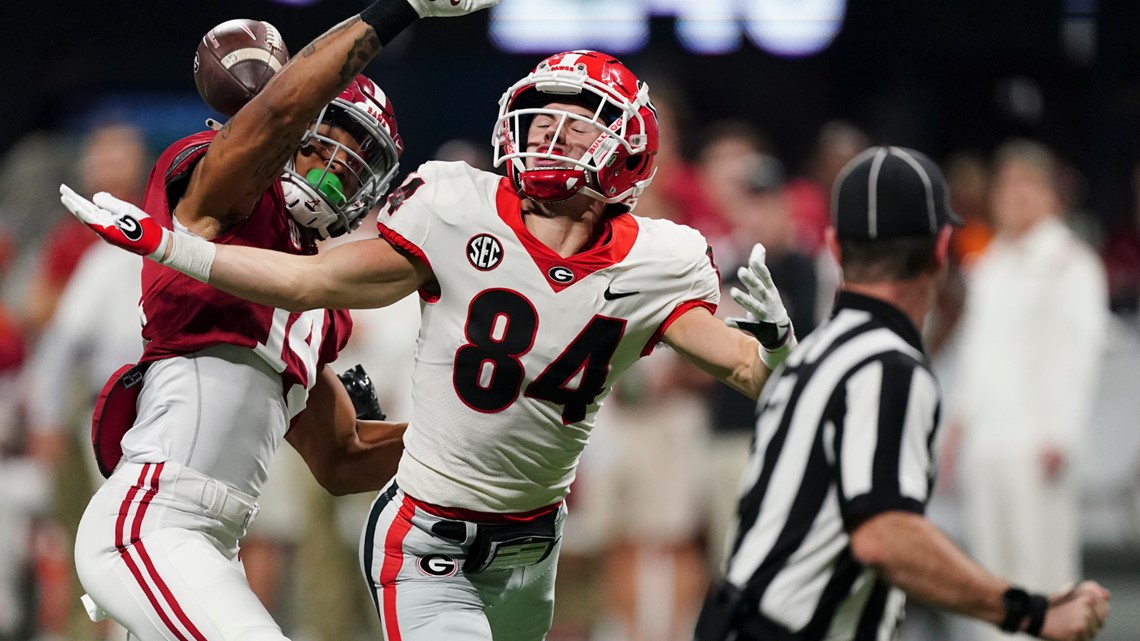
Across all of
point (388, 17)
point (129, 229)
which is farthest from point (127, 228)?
point (388, 17)

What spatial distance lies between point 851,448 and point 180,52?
9.81m

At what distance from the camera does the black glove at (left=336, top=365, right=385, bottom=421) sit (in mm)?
4273

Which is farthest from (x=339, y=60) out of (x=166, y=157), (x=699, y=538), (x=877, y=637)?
(x=699, y=538)

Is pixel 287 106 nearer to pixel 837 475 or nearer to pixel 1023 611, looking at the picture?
pixel 837 475

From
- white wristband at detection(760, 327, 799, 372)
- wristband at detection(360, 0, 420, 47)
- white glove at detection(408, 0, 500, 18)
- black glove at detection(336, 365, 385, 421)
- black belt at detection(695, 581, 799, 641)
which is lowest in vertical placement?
black belt at detection(695, 581, 799, 641)

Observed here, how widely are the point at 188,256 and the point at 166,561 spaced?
2.33ft

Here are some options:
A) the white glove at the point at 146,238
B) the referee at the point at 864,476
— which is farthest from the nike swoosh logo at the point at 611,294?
the white glove at the point at 146,238

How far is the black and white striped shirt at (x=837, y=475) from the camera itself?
2.93 m

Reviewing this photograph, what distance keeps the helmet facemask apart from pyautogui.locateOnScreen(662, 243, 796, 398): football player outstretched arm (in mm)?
844

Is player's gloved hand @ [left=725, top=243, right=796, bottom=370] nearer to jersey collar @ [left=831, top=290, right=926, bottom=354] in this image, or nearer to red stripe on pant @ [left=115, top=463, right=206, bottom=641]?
jersey collar @ [left=831, top=290, right=926, bottom=354]

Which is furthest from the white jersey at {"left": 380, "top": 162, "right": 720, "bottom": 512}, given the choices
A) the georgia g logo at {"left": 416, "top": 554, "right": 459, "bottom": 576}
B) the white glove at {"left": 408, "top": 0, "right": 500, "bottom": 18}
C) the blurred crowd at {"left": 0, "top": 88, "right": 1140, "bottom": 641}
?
the blurred crowd at {"left": 0, "top": 88, "right": 1140, "bottom": 641}

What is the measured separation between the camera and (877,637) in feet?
10.1

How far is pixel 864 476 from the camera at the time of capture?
2.91 m

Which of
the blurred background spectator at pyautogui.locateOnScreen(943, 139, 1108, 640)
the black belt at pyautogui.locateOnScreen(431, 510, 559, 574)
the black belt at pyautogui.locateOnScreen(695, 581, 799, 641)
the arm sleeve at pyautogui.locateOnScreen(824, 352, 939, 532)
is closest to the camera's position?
the arm sleeve at pyautogui.locateOnScreen(824, 352, 939, 532)
